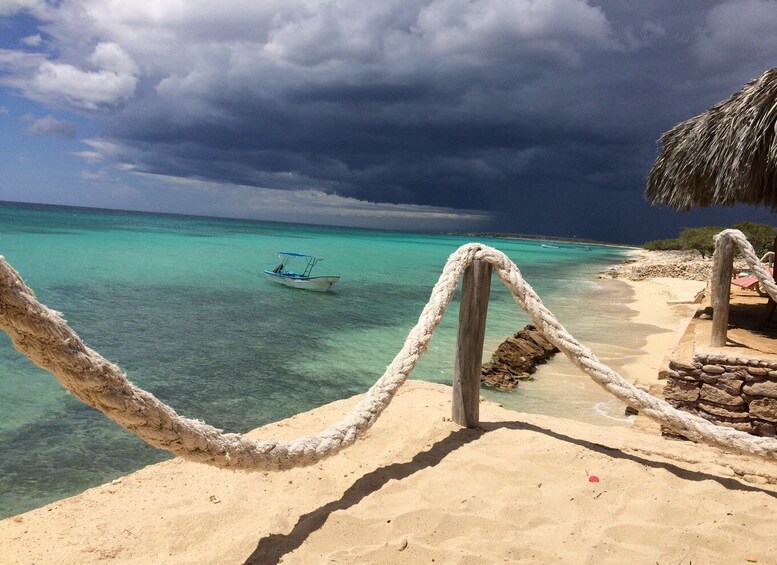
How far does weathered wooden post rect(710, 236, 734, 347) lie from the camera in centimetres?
572

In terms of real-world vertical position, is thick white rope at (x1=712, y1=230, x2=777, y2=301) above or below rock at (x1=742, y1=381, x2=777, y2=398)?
above

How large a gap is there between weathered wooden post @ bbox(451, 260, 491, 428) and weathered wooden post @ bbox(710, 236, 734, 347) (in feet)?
11.6

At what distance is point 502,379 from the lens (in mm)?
8062

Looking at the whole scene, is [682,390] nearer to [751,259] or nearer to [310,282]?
[751,259]

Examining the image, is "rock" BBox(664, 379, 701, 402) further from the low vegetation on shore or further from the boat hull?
the low vegetation on shore

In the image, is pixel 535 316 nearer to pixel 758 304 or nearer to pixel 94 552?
pixel 94 552

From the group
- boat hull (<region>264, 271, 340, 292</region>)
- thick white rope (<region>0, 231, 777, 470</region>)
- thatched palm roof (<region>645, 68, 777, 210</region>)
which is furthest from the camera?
boat hull (<region>264, 271, 340, 292</region>)

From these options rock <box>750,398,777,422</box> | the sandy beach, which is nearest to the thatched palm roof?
rock <box>750,398,777,422</box>

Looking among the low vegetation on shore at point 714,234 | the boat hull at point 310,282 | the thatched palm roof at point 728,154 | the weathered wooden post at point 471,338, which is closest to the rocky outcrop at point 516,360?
the weathered wooden post at point 471,338

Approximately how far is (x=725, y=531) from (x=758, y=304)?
8593mm

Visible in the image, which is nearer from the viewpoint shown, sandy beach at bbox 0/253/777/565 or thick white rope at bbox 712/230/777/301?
sandy beach at bbox 0/253/777/565

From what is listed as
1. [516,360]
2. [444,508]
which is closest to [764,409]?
[444,508]

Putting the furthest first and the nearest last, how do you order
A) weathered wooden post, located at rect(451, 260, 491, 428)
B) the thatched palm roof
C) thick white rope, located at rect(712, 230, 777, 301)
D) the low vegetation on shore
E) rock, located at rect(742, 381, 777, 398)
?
the low vegetation on shore, the thatched palm roof, thick white rope, located at rect(712, 230, 777, 301), rock, located at rect(742, 381, 777, 398), weathered wooden post, located at rect(451, 260, 491, 428)

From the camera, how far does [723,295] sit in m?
5.71
